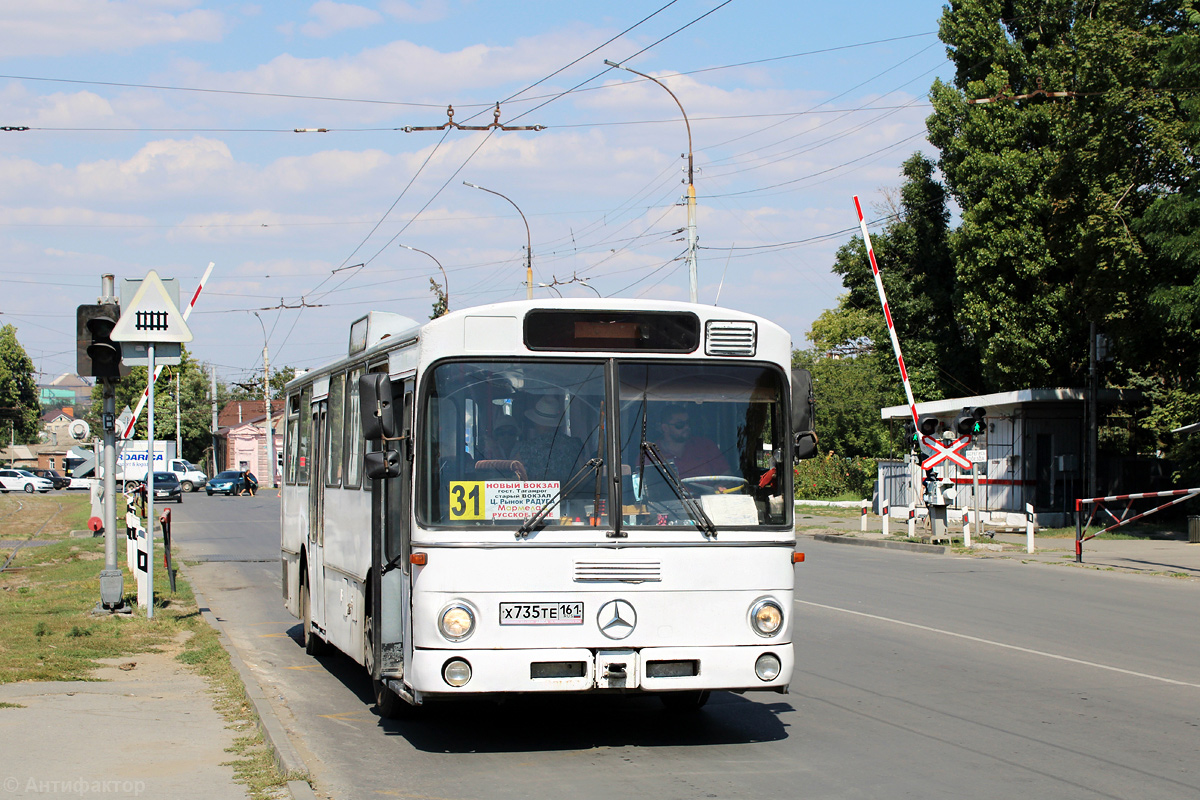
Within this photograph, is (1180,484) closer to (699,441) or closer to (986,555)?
(986,555)

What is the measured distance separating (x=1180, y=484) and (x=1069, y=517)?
3139mm

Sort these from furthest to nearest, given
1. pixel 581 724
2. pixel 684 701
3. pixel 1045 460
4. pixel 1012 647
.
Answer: pixel 1045 460 → pixel 1012 647 → pixel 684 701 → pixel 581 724

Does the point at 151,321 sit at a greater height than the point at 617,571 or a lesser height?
greater

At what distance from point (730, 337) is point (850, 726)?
272 cm

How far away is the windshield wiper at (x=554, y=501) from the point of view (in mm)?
7191

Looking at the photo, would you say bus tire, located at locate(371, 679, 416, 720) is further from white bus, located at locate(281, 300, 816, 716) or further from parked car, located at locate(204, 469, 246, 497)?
parked car, located at locate(204, 469, 246, 497)

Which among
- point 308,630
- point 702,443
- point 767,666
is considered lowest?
point 308,630

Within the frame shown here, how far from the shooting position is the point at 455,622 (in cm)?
714

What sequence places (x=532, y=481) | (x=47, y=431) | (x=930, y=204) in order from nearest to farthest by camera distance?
(x=532, y=481) < (x=930, y=204) < (x=47, y=431)

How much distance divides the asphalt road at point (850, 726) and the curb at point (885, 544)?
38.1 feet

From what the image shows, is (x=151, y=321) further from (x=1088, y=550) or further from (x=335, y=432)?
(x=1088, y=550)

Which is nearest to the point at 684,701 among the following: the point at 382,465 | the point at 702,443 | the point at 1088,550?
the point at 702,443

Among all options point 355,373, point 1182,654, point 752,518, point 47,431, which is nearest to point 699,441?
point 752,518

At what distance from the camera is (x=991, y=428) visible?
3372cm
